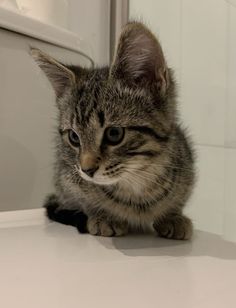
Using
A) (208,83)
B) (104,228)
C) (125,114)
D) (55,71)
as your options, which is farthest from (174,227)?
(208,83)

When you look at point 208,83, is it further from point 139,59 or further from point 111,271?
point 111,271

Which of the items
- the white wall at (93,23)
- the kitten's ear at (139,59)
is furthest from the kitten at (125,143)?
the white wall at (93,23)

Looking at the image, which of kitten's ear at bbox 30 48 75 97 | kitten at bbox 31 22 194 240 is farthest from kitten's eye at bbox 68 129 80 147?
kitten's ear at bbox 30 48 75 97

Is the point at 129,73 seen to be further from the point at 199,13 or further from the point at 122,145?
the point at 199,13

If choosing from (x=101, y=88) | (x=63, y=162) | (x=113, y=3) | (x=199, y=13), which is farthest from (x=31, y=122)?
(x=199, y=13)

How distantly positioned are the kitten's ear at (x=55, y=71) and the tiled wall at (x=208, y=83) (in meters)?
0.58

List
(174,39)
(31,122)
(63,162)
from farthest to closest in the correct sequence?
(174,39)
(31,122)
(63,162)

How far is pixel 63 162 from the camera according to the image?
913 millimetres

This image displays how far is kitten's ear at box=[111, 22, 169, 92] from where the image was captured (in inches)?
27.8

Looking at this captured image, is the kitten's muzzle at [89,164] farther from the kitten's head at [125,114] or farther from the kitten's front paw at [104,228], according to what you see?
the kitten's front paw at [104,228]

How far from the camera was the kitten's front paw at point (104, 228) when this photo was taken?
2.65 feet

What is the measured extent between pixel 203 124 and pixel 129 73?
30.9 inches

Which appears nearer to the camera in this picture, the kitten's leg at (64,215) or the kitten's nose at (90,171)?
the kitten's nose at (90,171)

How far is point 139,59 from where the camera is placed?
2.46 feet
